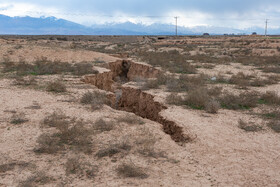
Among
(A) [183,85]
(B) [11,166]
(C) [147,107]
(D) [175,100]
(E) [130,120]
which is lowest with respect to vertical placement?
(C) [147,107]

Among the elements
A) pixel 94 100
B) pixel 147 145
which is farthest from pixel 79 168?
pixel 94 100

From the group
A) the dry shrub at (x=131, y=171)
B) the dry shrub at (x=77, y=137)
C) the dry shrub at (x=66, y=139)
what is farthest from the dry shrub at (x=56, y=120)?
the dry shrub at (x=131, y=171)

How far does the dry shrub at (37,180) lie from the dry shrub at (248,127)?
200 inches

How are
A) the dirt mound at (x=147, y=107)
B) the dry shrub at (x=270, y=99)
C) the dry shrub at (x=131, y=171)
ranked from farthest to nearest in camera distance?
the dry shrub at (x=270, y=99), the dirt mound at (x=147, y=107), the dry shrub at (x=131, y=171)

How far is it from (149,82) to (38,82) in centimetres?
508

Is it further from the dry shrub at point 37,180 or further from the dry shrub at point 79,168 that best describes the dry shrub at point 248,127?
the dry shrub at point 37,180

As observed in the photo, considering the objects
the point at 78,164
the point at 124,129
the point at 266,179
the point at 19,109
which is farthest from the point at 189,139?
the point at 19,109

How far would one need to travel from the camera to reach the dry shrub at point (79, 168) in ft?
15.1

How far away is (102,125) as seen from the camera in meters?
6.68

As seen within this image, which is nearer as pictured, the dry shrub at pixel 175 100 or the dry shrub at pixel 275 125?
the dry shrub at pixel 275 125

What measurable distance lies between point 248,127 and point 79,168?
15.1 ft

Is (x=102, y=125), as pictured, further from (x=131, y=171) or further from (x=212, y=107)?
(x=212, y=107)

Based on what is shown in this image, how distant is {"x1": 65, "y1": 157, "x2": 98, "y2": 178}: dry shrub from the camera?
15.1 feet

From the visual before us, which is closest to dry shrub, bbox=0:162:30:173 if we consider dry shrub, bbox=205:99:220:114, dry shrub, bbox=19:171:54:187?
dry shrub, bbox=19:171:54:187
